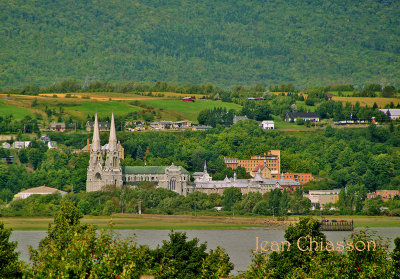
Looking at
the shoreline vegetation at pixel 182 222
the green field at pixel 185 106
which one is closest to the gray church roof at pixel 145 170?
the shoreline vegetation at pixel 182 222

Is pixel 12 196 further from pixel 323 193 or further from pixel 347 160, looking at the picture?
pixel 347 160

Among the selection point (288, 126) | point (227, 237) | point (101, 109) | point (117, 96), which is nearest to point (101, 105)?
point (101, 109)

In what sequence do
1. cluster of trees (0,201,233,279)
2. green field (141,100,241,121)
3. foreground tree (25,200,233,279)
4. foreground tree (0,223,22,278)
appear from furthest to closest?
green field (141,100,241,121) → foreground tree (0,223,22,278) → cluster of trees (0,201,233,279) → foreground tree (25,200,233,279)

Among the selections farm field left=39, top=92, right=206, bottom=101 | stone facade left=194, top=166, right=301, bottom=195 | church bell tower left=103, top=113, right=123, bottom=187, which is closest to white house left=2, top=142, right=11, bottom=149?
church bell tower left=103, top=113, right=123, bottom=187

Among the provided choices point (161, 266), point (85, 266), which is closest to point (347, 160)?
point (161, 266)

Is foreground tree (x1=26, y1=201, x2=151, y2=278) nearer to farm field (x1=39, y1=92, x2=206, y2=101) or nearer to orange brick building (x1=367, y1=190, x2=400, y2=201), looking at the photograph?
orange brick building (x1=367, y1=190, x2=400, y2=201)

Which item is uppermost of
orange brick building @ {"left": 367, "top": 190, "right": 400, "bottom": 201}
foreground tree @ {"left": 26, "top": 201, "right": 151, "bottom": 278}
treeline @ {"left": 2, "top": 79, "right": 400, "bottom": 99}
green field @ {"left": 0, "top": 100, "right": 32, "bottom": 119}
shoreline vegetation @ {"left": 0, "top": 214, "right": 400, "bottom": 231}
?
treeline @ {"left": 2, "top": 79, "right": 400, "bottom": 99}
